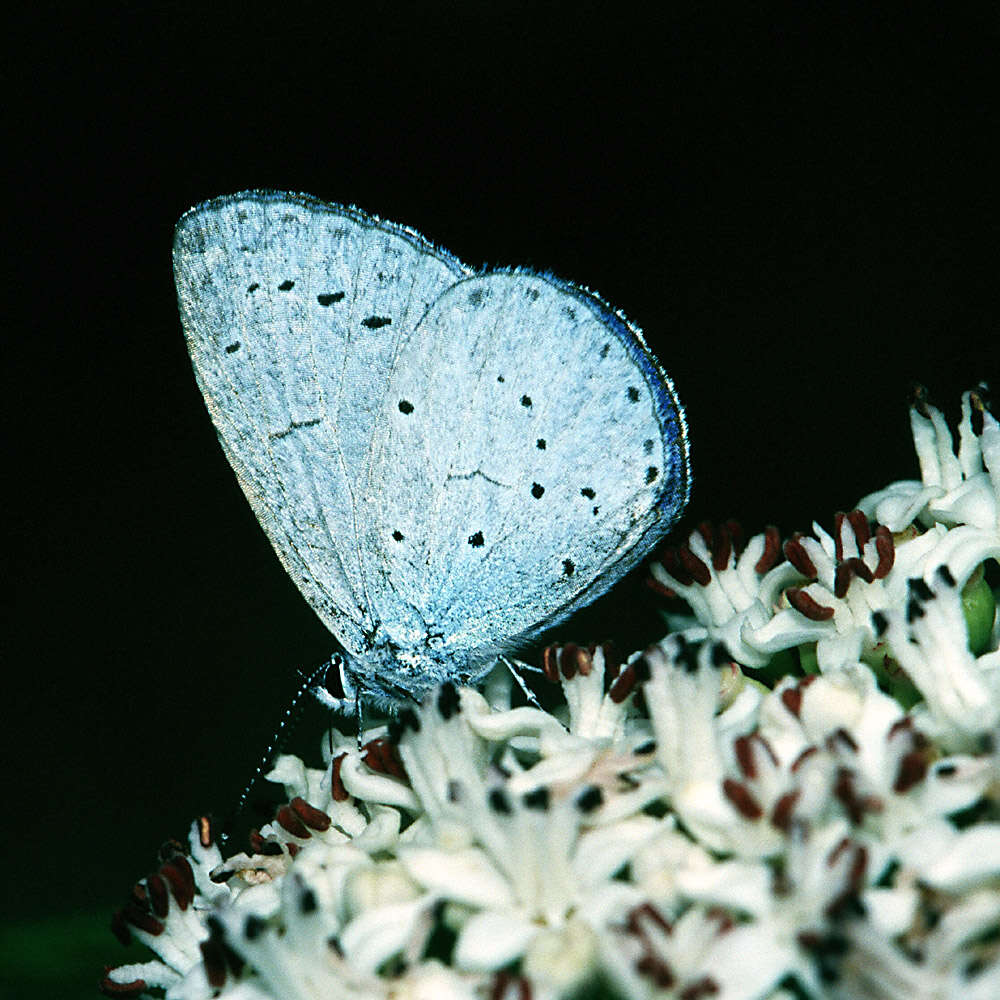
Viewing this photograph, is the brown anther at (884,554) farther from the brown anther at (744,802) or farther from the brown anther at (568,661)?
the brown anther at (744,802)

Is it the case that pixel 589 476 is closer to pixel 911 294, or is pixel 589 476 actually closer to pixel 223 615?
pixel 223 615

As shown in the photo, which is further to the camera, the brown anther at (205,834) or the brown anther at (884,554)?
the brown anther at (205,834)

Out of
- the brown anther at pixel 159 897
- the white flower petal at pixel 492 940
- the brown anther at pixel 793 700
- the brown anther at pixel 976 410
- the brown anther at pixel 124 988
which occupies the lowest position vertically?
the brown anther at pixel 124 988

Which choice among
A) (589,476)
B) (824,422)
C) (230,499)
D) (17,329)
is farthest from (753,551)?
(17,329)

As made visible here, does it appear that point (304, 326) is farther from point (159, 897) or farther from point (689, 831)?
point (689, 831)

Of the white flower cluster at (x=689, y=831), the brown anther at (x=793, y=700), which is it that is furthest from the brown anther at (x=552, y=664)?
the brown anther at (x=793, y=700)

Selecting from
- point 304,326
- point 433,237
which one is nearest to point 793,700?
point 304,326
